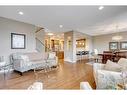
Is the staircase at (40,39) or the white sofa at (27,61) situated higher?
the staircase at (40,39)

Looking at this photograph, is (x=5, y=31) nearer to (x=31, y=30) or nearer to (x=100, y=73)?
(x=31, y=30)

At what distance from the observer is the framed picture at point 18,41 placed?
5.51 metres

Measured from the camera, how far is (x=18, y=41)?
575 centimetres

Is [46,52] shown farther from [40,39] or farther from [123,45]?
[123,45]

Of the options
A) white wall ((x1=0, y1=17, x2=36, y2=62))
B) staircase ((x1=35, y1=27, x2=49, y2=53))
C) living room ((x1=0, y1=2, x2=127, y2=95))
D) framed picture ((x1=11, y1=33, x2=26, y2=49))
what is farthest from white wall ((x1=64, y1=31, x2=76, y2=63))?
framed picture ((x1=11, y1=33, x2=26, y2=49))

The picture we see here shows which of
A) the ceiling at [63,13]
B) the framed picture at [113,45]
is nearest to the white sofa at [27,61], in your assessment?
the ceiling at [63,13]

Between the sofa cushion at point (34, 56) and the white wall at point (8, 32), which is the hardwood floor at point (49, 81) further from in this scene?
the sofa cushion at point (34, 56)

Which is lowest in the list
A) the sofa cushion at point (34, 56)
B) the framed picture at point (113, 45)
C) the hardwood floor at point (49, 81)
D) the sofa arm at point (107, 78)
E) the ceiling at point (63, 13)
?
the hardwood floor at point (49, 81)

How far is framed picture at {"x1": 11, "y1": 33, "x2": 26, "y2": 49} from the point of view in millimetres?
5512

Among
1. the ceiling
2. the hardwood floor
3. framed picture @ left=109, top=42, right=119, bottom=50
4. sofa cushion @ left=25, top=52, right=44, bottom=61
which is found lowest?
the hardwood floor

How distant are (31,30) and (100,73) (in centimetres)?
499

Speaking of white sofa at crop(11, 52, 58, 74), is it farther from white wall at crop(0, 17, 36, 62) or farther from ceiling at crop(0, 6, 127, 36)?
ceiling at crop(0, 6, 127, 36)

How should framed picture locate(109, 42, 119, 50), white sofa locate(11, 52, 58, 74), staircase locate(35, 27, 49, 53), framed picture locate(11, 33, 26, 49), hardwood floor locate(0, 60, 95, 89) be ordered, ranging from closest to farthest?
hardwood floor locate(0, 60, 95, 89) → white sofa locate(11, 52, 58, 74) → framed picture locate(11, 33, 26, 49) → staircase locate(35, 27, 49, 53) → framed picture locate(109, 42, 119, 50)
